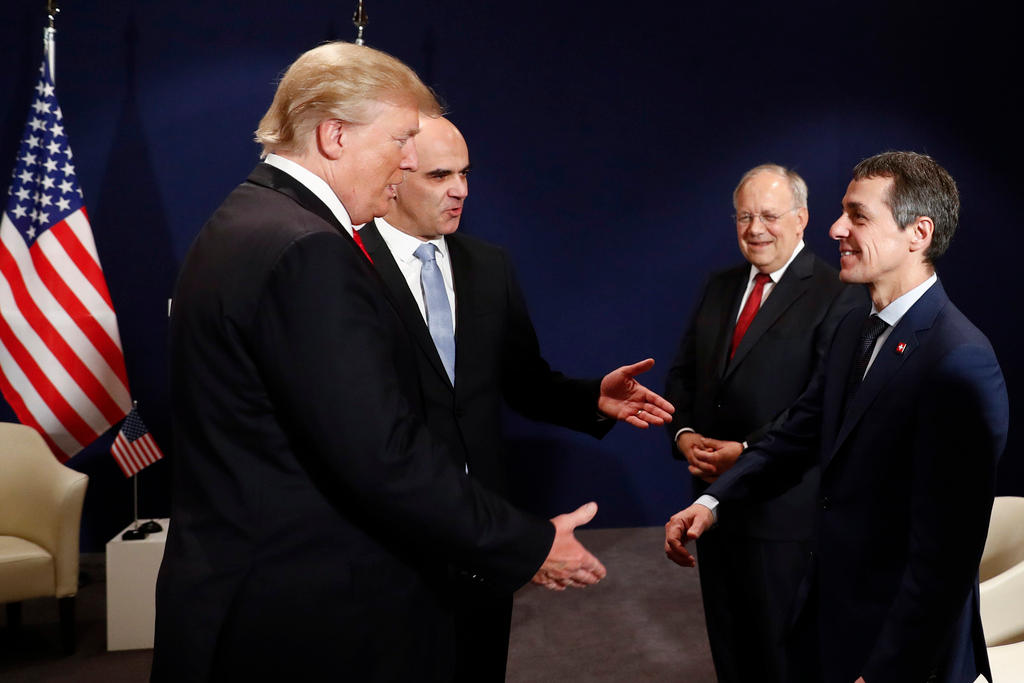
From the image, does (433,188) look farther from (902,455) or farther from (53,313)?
(53,313)

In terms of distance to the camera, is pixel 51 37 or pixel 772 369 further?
pixel 51 37

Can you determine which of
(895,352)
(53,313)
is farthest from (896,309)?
(53,313)

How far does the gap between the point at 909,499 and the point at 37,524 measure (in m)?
3.51

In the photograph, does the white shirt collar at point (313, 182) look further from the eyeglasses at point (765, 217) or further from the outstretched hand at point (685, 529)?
Result: the eyeglasses at point (765, 217)

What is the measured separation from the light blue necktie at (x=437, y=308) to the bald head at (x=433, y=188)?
7 cm

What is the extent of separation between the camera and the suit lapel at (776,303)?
10.1 ft

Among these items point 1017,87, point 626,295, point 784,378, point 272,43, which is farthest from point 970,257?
point 272,43

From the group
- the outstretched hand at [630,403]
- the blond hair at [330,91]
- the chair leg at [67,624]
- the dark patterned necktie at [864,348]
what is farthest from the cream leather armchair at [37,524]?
the dark patterned necktie at [864,348]

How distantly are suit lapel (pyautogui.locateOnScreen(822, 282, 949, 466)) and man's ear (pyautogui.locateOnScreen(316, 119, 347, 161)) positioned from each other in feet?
3.80

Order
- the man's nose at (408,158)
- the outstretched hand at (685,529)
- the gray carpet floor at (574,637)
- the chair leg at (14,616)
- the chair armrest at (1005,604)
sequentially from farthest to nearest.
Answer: the chair leg at (14,616)
the gray carpet floor at (574,637)
the chair armrest at (1005,604)
the outstretched hand at (685,529)
the man's nose at (408,158)

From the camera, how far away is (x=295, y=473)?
4.57 feet

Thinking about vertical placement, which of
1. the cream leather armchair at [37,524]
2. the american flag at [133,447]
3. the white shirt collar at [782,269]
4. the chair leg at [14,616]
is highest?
the white shirt collar at [782,269]

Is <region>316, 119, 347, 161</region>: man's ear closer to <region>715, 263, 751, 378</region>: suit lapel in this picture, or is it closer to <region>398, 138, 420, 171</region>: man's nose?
<region>398, 138, 420, 171</region>: man's nose

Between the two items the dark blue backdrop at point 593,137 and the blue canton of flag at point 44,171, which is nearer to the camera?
the blue canton of flag at point 44,171
